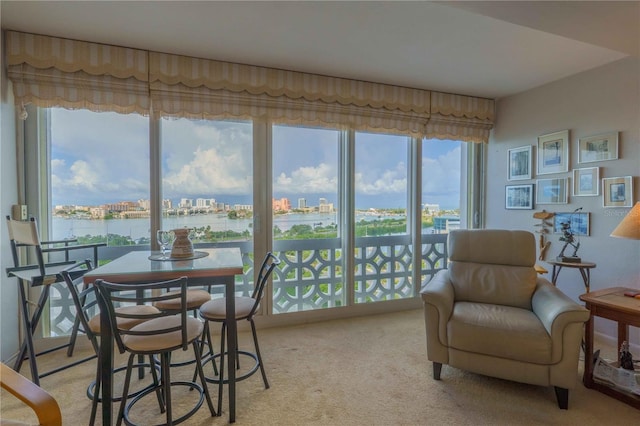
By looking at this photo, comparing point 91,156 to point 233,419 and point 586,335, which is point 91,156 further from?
point 586,335

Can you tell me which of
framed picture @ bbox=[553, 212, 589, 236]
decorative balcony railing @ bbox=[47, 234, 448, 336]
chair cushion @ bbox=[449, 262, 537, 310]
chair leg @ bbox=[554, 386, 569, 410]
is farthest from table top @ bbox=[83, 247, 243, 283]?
framed picture @ bbox=[553, 212, 589, 236]

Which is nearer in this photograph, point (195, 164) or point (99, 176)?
point (99, 176)

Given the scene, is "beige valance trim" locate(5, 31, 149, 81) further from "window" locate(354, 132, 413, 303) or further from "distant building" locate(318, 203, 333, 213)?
"window" locate(354, 132, 413, 303)

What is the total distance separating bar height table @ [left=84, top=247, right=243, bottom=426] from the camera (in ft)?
5.07

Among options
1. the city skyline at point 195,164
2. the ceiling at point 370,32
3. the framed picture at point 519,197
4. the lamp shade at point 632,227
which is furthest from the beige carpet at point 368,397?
the ceiling at point 370,32

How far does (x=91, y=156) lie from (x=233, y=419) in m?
2.31

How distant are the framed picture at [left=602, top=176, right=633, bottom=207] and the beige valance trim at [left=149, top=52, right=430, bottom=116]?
1712 mm

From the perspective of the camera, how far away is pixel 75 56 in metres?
2.38

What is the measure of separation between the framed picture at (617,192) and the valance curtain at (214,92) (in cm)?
136

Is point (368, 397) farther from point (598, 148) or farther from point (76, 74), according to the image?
point (76, 74)

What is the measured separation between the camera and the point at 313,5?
6.43 ft

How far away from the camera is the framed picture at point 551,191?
10.0ft

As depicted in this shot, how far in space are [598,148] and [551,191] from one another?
0.53m

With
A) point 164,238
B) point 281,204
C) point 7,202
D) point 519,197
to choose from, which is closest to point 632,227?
point 519,197
